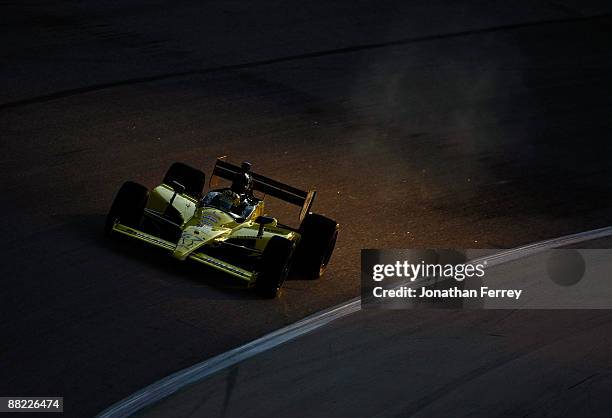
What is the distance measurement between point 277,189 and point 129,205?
1.93 meters

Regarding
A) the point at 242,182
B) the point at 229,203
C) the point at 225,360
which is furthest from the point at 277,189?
the point at 225,360

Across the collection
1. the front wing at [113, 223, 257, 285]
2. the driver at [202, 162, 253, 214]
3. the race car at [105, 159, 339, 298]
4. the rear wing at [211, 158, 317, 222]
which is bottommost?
the front wing at [113, 223, 257, 285]

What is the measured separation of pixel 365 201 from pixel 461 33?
34.1ft

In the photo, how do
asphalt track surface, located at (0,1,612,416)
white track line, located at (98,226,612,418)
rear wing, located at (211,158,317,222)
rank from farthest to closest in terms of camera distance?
rear wing, located at (211,158,317,222) < asphalt track surface, located at (0,1,612,416) < white track line, located at (98,226,612,418)

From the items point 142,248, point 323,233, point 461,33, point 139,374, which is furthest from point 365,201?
point 461,33

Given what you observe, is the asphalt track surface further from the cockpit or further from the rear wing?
the rear wing

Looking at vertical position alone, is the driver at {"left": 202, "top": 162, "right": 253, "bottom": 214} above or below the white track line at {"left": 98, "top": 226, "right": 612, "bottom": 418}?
above

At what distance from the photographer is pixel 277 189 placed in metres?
14.2

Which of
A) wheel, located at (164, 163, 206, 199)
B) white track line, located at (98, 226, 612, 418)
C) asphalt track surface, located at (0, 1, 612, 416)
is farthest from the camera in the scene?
wheel, located at (164, 163, 206, 199)

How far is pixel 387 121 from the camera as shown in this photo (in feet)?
66.8

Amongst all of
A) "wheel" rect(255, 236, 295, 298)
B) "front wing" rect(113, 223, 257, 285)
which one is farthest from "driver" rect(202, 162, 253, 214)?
"wheel" rect(255, 236, 295, 298)

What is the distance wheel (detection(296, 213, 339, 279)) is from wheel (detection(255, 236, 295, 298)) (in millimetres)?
856

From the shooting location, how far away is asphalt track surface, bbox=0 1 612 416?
39.9 feet

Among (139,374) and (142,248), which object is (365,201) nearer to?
(142,248)
